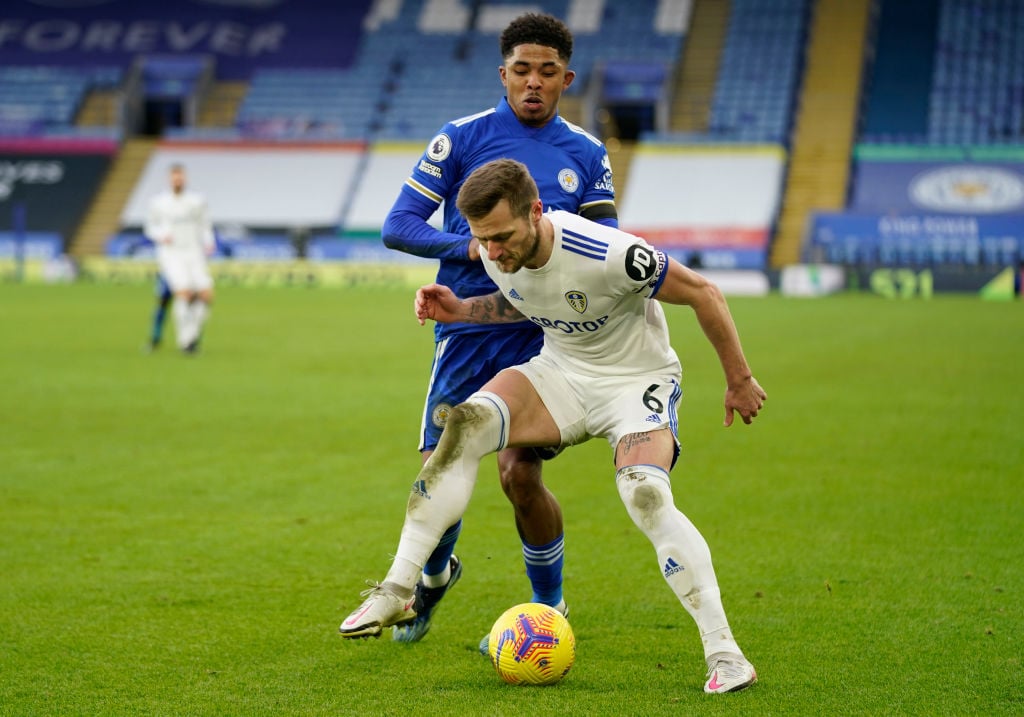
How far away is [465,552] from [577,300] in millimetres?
→ 2382

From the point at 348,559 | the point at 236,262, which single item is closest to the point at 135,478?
the point at 348,559

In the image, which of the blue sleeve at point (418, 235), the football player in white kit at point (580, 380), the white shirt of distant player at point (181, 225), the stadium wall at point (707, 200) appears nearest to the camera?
the football player in white kit at point (580, 380)

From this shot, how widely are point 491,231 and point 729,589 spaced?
7.76 feet

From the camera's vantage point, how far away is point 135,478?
29.2 feet

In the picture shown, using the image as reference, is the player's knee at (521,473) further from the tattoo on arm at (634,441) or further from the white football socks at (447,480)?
the tattoo on arm at (634,441)

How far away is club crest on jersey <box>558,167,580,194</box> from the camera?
5453 millimetres

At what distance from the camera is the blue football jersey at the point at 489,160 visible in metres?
5.44

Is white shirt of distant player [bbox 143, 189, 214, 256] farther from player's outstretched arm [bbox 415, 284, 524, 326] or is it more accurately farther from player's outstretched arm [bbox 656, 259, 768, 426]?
player's outstretched arm [bbox 656, 259, 768, 426]

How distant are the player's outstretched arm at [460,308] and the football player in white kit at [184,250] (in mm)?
12379

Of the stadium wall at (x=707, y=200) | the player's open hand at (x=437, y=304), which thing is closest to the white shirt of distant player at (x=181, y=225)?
the player's open hand at (x=437, y=304)

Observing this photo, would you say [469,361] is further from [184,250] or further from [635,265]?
[184,250]

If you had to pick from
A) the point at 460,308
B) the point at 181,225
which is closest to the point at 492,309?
the point at 460,308

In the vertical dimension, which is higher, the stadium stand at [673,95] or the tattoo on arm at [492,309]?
the tattoo on arm at [492,309]

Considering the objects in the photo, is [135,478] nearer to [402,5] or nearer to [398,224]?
[398,224]
